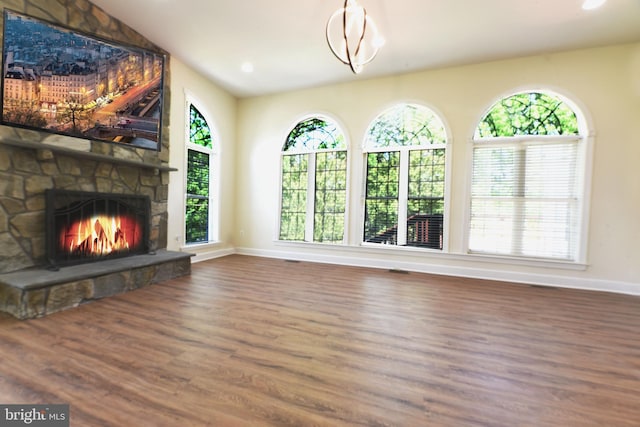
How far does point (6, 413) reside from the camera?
137 cm

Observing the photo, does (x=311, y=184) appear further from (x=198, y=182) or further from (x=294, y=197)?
(x=198, y=182)

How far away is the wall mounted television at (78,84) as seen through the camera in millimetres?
2863

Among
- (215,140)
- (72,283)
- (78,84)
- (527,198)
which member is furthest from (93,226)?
(527,198)

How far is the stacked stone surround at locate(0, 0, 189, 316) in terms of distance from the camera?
280 cm

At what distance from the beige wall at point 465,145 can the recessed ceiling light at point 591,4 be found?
1003 millimetres

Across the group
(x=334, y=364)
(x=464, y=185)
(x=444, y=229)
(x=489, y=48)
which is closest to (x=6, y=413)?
(x=334, y=364)

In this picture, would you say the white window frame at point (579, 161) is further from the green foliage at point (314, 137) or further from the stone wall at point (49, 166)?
the stone wall at point (49, 166)

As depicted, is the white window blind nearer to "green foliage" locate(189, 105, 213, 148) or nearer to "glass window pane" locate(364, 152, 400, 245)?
"glass window pane" locate(364, 152, 400, 245)

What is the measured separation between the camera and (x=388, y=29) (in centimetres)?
352

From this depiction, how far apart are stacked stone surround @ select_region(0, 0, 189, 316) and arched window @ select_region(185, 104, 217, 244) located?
1.03 metres

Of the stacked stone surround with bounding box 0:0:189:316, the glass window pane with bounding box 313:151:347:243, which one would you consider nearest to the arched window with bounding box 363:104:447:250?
the glass window pane with bounding box 313:151:347:243

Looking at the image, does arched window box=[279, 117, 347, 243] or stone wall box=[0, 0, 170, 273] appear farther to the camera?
arched window box=[279, 117, 347, 243]

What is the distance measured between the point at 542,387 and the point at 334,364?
1.29 metres

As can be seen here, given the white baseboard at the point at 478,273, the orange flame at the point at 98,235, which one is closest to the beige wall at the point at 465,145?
the white baseboard at the point at 478,273
